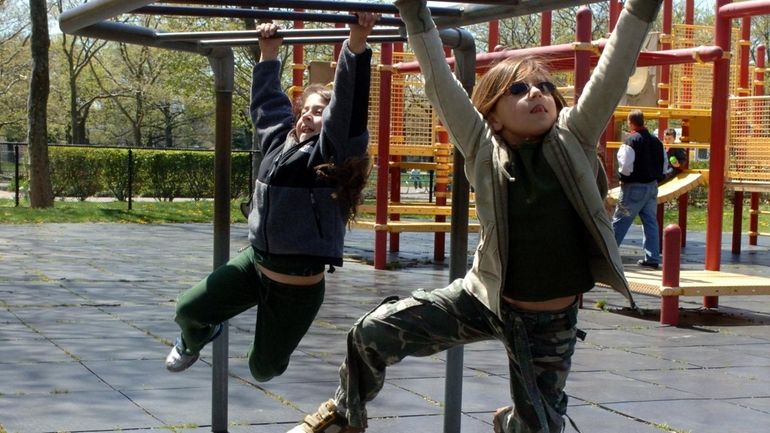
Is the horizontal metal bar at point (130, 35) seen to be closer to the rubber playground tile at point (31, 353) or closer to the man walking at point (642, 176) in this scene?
the rubber playground tile at point (31, 353)

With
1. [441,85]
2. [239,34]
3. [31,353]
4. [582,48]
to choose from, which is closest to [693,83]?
[582,48]

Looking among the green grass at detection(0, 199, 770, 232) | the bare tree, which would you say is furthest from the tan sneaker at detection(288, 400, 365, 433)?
the bare tree

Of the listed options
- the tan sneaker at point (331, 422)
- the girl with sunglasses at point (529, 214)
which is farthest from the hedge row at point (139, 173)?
the girl with sunglasses at point (529, 214)

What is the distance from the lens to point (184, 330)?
3.97 metres

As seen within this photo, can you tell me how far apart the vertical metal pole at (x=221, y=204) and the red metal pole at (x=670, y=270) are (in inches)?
175

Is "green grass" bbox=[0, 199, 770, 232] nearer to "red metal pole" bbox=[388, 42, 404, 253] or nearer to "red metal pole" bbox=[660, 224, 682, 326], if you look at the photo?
"red metal pole" bbox=[388, 42, 404, 253]

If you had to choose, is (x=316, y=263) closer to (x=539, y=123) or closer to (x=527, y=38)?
(x=539, y=123)

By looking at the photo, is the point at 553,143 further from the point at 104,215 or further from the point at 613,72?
the point at 104,215

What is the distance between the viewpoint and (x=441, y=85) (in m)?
3.18

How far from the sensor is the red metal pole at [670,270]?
306 inches

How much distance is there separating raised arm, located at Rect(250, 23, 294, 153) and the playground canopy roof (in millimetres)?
116

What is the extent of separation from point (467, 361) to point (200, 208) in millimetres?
14826

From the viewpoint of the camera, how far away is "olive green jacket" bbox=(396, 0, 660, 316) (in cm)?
309

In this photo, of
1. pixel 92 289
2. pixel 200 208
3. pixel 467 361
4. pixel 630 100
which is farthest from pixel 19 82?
pixel 467 361
